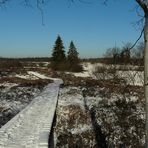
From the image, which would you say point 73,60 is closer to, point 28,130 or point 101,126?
point 101,126

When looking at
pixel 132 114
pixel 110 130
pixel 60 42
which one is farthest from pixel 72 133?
pixel 60 42

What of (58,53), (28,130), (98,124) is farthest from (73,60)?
(28,130)

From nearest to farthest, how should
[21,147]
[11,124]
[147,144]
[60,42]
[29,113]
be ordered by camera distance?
[147,144] → [21,147] → [11,124] → [29,113] → [60,42]

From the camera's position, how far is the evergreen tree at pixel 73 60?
2571 inches

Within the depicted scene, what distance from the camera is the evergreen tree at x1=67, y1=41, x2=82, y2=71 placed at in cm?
6531

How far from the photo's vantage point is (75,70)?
64438 mm

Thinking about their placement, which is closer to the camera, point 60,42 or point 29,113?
point 29,113

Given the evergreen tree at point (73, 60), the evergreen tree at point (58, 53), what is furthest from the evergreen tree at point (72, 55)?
the evergreen tree at point (58, 53)

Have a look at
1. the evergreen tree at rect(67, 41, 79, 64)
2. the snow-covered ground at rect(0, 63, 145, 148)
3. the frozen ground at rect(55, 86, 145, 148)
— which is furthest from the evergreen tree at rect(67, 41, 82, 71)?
the frozen ground at rect(55, 86, 145, 148)

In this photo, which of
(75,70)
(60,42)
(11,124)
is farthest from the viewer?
(60,42)

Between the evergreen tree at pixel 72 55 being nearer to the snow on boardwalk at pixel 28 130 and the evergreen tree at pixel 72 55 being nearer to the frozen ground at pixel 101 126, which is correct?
the frozen ground at pixel 101 126

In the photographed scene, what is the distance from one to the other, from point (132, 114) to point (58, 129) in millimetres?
3733

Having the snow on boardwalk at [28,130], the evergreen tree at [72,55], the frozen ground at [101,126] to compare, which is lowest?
the frozen ground at [101,126]

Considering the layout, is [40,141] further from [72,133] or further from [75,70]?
[75,70]
